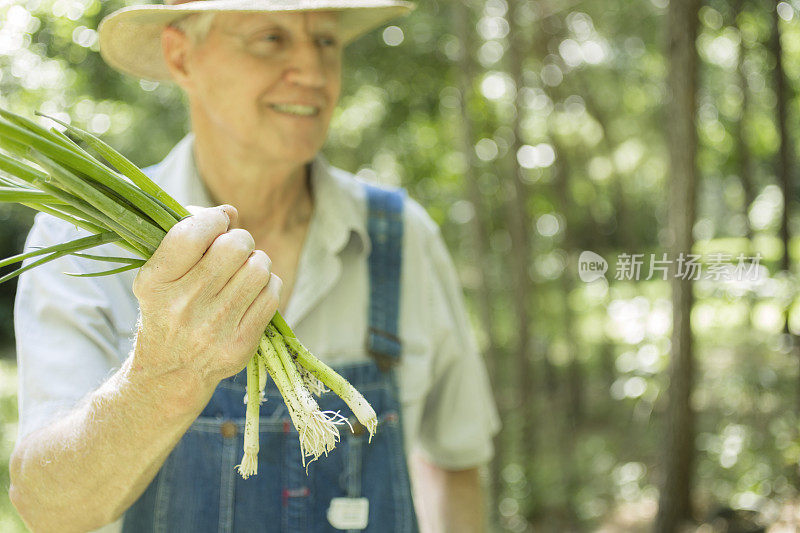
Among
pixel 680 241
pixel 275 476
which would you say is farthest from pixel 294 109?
pixel 680 241

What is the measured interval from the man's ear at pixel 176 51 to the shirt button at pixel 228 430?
0.69 meters

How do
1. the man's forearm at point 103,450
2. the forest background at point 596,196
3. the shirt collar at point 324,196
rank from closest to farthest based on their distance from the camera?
the man's forearm at point 103,450 < the shirt collar at point 324,196 < the forest background at point 596,196

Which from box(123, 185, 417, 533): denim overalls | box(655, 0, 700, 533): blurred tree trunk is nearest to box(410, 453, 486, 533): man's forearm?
box(123, 185, 417, 533): denim overalls

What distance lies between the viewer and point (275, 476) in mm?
1389

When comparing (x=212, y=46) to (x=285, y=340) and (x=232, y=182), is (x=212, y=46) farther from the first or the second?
(x=285, y=340)

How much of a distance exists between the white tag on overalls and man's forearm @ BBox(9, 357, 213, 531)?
434 millimetres

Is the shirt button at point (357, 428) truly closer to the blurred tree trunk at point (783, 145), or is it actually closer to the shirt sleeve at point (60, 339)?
the shirt sleeve at point (60, 339)

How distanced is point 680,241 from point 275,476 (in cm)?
198

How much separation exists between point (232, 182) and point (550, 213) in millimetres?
3855

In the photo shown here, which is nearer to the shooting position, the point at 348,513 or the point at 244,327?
the point at 244,327

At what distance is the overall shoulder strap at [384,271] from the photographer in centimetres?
149

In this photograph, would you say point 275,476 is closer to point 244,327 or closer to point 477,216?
point 244,327

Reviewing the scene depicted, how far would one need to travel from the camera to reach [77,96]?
3.96 m

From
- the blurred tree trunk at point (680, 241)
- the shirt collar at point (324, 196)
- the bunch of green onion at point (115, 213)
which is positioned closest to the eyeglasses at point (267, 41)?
the shirt collar at point (324, 196)
